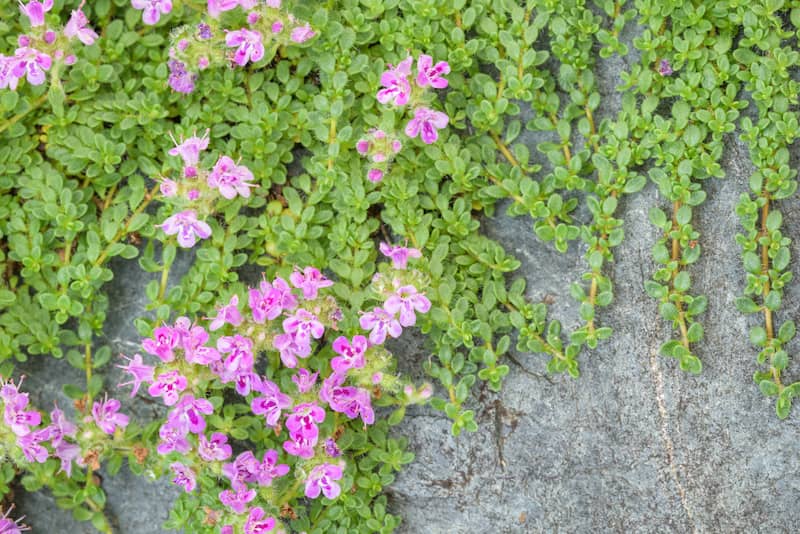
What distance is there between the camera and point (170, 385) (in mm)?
2707

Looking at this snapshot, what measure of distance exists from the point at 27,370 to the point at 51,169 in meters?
0.72

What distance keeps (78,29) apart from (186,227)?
715 millimetres

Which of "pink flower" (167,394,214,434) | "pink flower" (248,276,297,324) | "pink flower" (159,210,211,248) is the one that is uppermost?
"pink flower" (159,210,211,248)

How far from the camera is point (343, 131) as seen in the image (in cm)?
286

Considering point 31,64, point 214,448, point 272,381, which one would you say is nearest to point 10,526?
point 214,448

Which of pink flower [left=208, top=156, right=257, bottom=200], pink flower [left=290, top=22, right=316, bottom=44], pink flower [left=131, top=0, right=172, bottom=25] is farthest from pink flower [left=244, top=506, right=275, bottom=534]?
pink flower [left=131, top=0, right=172, bottom=25]

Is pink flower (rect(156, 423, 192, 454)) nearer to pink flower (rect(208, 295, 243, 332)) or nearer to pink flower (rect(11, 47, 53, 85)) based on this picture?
pink flower (rect(208, 295, 243, 332))

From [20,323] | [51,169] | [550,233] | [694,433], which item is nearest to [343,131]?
[550,233]

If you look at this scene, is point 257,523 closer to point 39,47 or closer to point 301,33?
point 301,33

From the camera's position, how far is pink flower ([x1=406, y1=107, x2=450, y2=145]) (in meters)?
2.81

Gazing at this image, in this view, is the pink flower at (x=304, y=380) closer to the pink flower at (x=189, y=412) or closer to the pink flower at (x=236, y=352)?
the pink flower at (x=236, y=352)

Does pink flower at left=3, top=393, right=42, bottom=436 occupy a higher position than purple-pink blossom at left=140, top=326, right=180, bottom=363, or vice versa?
purple-pink blossom at left=140, top=326, right=180, bottom=363

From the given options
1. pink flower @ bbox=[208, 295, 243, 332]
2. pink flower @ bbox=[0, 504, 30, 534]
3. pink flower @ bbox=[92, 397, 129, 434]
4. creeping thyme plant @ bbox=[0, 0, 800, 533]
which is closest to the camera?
pink flower @ bbox=[208, 295, 243, 332]

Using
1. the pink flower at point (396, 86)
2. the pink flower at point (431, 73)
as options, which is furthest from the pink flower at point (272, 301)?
the pink flower at point (431, 73)
